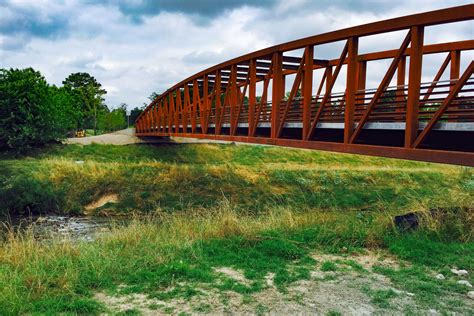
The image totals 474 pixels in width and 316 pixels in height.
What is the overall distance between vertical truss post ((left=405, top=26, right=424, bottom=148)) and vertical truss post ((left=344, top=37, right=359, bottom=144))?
7.32ft

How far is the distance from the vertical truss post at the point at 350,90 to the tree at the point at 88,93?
56.3m

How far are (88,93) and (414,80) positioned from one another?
6680 cm

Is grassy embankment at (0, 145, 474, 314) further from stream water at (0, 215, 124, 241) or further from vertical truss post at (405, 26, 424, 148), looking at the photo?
stream water at (0, 215, 124, 241)

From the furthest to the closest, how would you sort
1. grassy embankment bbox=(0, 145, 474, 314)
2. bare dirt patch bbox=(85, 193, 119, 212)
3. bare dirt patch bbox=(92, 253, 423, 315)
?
bare dirt patch bbox=(85, 193, 119, 212) < grassy embankment bbox=(0, 145, 474, 314) < bare dirt patch bbox=(92, 253, 423, 315)

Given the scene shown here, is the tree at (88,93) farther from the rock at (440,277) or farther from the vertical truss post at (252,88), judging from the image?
the rock at (440,277)

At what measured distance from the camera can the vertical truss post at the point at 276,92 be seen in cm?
1673

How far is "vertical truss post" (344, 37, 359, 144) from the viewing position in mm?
12250

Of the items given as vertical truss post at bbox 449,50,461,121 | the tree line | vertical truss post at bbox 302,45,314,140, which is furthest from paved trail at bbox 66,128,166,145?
vertical truss post at bbox 449,50,461,121

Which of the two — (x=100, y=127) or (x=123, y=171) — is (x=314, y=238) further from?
(x=100, y=127)

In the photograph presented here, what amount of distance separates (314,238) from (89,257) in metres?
4.75

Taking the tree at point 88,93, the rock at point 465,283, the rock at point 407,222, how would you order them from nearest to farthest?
the rock at point 465,283 → the rock at point 407,222 → the tree at point 88,93

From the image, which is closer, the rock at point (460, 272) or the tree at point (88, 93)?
the rock at point (460, 272)

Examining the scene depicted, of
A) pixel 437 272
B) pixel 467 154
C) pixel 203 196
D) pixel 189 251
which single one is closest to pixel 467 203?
pixel 467 154

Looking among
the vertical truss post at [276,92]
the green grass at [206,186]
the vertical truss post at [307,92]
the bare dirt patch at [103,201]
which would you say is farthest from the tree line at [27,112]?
the vertical truss post at [307,92]
